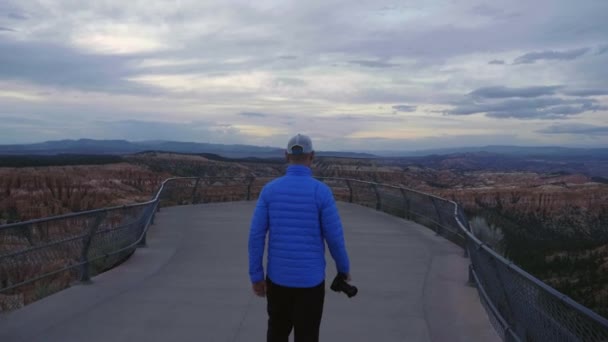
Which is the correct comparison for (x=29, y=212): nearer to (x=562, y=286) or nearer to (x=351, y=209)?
(x=351, y=209)

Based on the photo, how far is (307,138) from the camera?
5.19m

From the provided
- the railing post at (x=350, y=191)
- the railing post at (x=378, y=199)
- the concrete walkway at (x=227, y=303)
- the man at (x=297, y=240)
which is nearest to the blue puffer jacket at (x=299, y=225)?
the man at (x=297, y=240)

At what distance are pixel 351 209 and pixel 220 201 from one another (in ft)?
20.0

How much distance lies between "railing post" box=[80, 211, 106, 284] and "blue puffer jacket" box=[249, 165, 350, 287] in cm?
519

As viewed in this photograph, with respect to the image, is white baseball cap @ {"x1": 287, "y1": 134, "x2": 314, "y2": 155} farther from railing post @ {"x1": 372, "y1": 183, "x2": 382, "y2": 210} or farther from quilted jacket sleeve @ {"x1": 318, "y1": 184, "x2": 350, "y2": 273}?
railing post @ {"x1": 372, "y1": 183, "x2": 382, "y2": 210}

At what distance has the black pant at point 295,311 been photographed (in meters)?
5.07

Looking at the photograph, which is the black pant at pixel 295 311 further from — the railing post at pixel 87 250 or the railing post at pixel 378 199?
the railing post at pixel 378 199

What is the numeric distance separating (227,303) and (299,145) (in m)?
4.03

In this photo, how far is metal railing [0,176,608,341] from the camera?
4.43 m

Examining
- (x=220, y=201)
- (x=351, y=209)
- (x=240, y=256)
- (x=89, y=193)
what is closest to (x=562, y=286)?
(x=351, y=209)

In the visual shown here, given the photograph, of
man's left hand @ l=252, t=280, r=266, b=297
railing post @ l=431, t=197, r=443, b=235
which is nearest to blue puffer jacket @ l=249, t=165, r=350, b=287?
man's left hand @ l=252, t=280, r=266, b=297

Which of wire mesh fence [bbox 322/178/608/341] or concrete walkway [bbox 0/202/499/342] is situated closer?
wire mesh fence [bbox 322/178/608/341]

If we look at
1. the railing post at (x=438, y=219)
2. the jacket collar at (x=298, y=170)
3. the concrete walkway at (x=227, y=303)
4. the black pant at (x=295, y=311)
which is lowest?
the concrete walkway at (x=227, y=303)

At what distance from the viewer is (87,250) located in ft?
30.9
